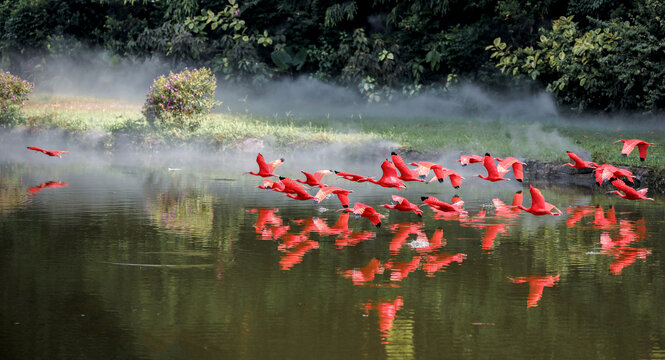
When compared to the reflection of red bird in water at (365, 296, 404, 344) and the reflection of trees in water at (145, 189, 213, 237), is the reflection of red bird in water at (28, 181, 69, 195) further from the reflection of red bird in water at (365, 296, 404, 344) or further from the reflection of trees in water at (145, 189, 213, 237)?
the reflection of red bird in water at (365, 296, 404, 344)

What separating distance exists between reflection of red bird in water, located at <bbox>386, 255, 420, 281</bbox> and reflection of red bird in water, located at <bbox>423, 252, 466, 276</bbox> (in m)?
0.09

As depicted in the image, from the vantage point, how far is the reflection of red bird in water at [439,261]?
7.21m

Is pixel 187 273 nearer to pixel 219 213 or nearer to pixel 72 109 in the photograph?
pixel 219 213

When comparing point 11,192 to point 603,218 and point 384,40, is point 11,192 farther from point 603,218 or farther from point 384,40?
point 384,40

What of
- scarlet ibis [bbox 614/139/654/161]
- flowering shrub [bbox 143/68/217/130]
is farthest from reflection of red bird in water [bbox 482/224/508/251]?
flowering shrub [bbox 143/68/217/130]

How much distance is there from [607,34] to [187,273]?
13.2m

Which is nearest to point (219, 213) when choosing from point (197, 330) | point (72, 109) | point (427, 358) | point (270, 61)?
point (197, 330)

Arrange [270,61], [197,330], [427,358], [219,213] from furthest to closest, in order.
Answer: [270,61], [219,213], [197,330], [427,358]

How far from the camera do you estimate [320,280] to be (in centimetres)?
676

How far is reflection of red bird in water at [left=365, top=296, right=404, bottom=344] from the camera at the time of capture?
5.45 metres

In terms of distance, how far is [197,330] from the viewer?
544 centimetres

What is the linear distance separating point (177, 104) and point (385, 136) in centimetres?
411

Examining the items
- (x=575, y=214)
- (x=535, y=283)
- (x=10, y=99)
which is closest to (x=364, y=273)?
(x=535, y=283)

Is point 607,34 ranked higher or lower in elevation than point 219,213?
higher
